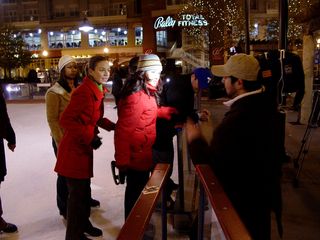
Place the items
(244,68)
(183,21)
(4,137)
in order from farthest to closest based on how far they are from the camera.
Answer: (183,21) < (4,137) < (244,68)

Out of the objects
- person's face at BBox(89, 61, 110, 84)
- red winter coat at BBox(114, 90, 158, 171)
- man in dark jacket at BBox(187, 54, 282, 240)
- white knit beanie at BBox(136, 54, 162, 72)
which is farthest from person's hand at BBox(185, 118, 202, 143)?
person's face at BBox(89, 61, 110, 84)

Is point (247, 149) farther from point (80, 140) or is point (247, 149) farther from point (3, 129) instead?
point (3, 129)

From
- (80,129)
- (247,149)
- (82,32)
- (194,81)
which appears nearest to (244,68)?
(247,149)

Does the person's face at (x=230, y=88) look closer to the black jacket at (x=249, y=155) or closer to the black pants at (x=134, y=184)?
the black jacket at (x=249, y=155)

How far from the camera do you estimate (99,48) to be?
42.9m

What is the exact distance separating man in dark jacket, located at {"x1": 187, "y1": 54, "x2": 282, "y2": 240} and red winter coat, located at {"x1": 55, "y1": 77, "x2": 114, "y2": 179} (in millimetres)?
1132

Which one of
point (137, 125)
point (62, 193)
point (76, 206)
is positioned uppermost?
point (137, 125)

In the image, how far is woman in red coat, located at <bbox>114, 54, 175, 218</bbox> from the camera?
11.0ft

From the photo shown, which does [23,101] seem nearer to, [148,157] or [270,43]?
[270,43]

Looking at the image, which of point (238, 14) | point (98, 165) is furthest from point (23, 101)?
point (98, 165)

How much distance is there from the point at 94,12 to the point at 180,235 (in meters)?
42.6

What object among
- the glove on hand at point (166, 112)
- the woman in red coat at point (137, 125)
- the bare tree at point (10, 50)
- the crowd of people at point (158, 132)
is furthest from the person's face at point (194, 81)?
the bare tree at point (10, 50)

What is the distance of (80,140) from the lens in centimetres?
320

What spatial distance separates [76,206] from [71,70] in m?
1.53
